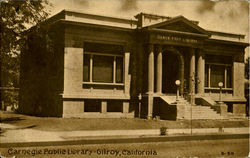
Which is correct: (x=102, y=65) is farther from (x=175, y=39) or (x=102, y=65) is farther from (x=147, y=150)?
(x=147, y=150)

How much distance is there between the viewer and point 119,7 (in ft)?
66.7

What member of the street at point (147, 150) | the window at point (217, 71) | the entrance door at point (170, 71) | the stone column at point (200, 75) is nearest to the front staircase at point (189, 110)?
the stone column at point (200, 75)

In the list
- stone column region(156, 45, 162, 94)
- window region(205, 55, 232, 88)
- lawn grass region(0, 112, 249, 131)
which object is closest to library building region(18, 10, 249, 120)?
stone column region(156, 45, 162, 94)

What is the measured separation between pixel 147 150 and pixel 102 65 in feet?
53.8

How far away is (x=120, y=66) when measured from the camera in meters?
30.9

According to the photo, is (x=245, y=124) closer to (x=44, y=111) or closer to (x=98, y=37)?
(x=98, y=37)

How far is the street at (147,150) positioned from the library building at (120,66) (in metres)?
10.5

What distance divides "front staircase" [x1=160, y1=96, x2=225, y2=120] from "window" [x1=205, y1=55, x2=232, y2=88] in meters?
5.77

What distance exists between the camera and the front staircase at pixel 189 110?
27.6 metres

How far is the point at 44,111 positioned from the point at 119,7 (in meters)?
15.2

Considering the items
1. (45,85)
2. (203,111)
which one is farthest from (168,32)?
(45,85)

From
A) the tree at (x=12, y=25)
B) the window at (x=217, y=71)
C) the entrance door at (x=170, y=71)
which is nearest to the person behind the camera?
the tree at (x=12, y=25)

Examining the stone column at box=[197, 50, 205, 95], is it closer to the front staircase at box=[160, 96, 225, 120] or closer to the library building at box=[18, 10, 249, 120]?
the library building at box=[18, 10, 249, 120]

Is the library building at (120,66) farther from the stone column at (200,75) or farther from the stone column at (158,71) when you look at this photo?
the stone column at (200,75)
